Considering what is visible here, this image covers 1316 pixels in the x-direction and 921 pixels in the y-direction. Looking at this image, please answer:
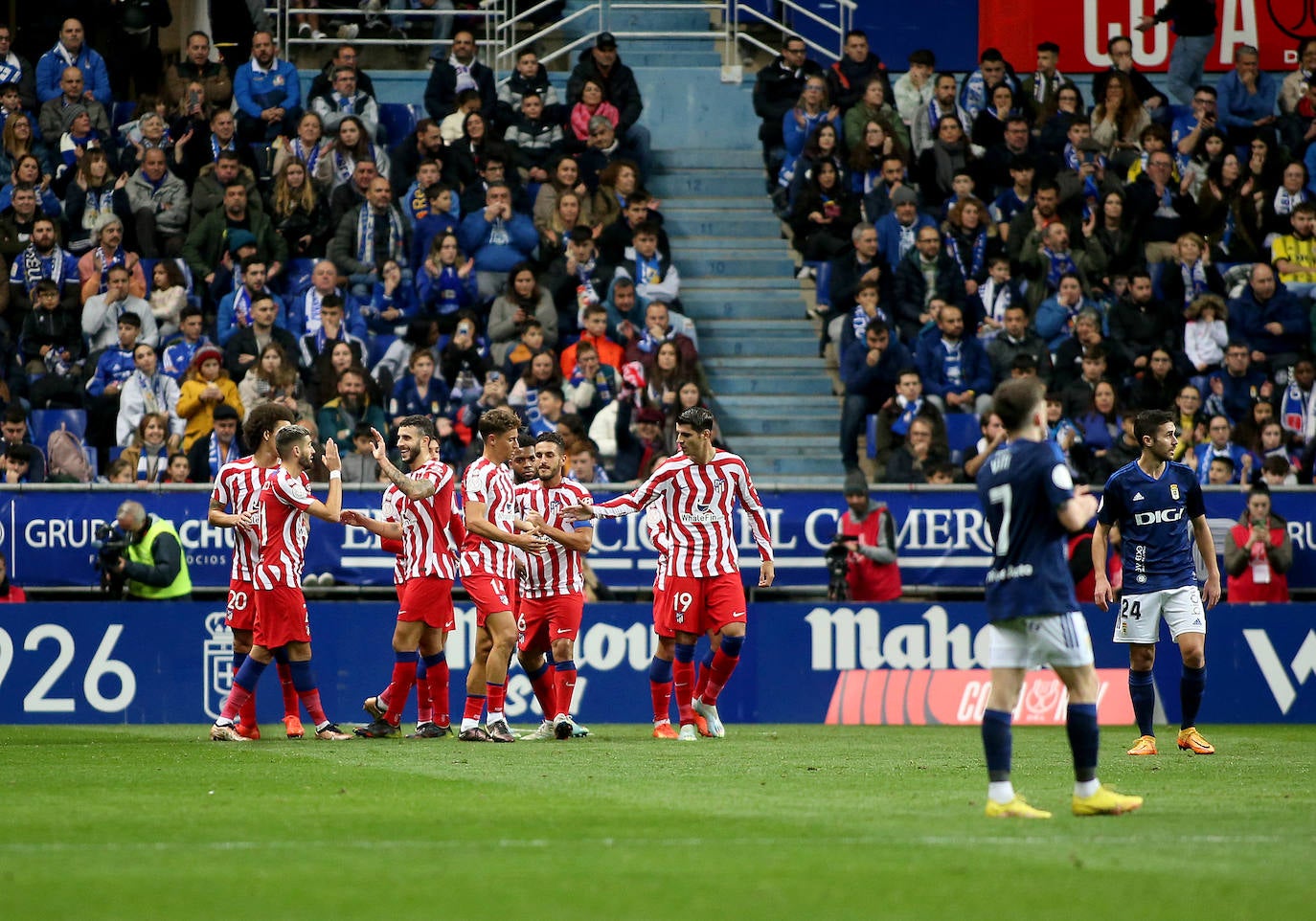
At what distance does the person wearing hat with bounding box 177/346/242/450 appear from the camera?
19266 millimetres

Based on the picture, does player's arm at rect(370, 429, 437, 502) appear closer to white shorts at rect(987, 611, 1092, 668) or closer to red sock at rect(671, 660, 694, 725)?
red sock at rect(671, 660, 694, 725)

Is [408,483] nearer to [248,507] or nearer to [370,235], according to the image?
[248,507]

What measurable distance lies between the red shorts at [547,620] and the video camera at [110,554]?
4570mm

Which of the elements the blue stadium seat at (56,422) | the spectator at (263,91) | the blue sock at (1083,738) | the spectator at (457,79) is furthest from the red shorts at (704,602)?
the spectator at (263,91)

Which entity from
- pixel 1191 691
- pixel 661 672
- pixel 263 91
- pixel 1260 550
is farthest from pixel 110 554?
pixel 1260 550

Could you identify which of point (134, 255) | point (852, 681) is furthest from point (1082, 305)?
point (134, 255)

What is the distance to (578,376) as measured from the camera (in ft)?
66.2

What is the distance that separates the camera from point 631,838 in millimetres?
7930

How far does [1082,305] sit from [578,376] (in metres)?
6.26

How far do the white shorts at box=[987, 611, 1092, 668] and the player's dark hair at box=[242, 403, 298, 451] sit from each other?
7268 millimetres

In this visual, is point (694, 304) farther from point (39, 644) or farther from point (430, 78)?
point (39, 644)

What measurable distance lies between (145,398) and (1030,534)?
512 inches

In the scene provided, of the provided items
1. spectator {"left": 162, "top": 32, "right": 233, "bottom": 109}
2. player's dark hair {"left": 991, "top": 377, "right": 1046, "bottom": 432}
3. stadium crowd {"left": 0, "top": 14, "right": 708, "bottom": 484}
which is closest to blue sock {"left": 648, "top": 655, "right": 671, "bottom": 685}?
stadium crowd {"left": 0, "top": 14, "right": 708, "bottom": 484}

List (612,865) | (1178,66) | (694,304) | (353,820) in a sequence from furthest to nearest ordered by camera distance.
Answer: (1178,66) < (694,304) < (353,820) < (612,865)
